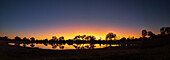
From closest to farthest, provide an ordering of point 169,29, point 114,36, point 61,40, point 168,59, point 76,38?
1. point 168,59
2. point 169,29
3. point 114,36
4. point 76,38
5. point 61,40

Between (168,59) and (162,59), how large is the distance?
0.56 m

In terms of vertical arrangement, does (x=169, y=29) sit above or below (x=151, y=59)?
above

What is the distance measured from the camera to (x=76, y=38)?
151125mm

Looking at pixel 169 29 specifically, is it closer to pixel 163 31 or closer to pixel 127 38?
pixel 163 31

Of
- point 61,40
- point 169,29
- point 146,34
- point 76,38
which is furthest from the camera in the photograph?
point 61,40

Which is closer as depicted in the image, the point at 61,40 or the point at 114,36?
the point at 114,36

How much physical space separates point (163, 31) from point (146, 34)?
14.6 metres

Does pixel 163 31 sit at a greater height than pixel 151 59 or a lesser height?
greater

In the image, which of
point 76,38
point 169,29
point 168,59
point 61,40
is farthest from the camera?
point 61,40

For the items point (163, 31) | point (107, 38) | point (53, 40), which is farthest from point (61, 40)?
point (163, 31)

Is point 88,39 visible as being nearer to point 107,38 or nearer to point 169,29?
point 107,38

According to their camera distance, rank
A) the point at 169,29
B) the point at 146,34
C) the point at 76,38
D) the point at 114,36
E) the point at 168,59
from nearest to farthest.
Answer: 1. the point at 168,59
2. the point at 169,29
3. the point at 146,34
4. the point at 114,36
5. the point at 76,38

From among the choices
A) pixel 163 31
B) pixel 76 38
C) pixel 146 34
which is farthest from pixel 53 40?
pixel 163 31

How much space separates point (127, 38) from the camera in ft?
454
